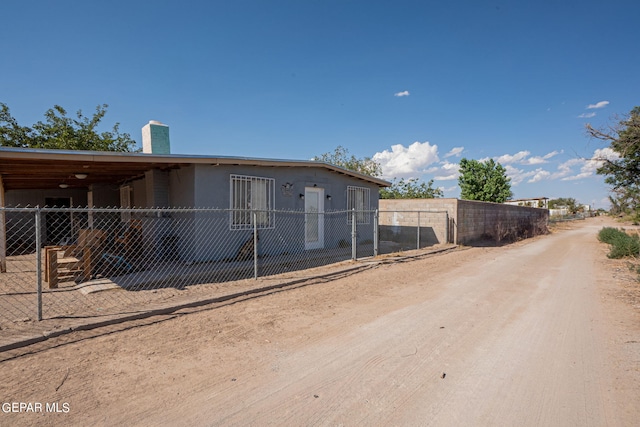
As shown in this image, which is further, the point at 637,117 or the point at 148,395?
the point at 637,117

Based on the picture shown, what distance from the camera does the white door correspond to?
11.0 m

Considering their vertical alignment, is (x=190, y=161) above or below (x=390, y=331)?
above

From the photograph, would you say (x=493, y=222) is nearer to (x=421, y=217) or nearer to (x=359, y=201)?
(x=421, y=217)

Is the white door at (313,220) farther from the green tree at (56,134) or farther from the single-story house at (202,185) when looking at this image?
the green tree at (56,134)

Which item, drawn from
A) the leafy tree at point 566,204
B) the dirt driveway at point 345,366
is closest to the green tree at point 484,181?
the dirt driveway at point 345,366

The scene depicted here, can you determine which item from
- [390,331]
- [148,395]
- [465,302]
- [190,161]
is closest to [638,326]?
[465,302]

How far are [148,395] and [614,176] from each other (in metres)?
23.7

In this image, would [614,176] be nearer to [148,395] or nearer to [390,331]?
[390,331]

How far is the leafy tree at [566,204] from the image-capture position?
226 feet

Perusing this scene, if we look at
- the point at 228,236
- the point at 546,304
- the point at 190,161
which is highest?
the point at 190,161

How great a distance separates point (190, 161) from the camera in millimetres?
7844

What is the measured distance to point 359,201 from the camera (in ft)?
44.1

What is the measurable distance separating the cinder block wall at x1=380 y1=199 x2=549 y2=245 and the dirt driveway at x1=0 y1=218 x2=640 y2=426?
6901mm

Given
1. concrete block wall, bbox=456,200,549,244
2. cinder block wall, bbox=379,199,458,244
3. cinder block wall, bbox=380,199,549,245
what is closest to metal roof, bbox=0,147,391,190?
cinder block wall, bbox=380,199,549,245
